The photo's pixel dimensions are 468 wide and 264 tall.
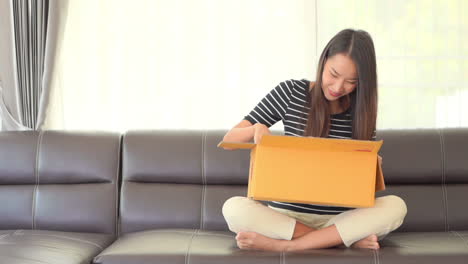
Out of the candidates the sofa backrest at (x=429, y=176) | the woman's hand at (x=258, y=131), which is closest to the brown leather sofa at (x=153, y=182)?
the sofa backrest at (x=429, y=176)

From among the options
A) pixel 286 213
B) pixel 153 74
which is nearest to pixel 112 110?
pixel 153 74

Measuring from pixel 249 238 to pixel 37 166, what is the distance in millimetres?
1139

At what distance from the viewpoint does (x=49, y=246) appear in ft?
8.50

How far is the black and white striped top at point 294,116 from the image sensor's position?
2.64 m

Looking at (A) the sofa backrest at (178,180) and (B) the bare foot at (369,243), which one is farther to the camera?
(A) the sofa backrest at (178,180)

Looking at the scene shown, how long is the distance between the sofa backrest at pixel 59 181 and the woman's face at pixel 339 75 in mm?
1099

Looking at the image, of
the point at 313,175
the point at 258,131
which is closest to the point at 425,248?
the point at 313,175

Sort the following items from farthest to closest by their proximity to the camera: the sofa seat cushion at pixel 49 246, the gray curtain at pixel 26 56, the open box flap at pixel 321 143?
1. the gray curtain at pixel 26 56
2. the sofa seat cushion at pixel 49 246
3. the open box flap at pixel 321 143

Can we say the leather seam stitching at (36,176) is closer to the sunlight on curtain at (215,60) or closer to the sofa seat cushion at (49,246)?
the sofa seat cushion at (49,246)

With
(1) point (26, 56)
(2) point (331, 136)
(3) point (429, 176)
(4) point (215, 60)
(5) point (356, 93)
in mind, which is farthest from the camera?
(4) point (215, 60)

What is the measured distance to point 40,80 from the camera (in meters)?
3.35

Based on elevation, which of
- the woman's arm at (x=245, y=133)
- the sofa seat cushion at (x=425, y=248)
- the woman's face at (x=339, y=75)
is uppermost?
the woman's face at (x=339, y=75)

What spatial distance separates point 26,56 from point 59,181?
0.66 m

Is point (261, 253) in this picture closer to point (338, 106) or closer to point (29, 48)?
point (338, 106)
